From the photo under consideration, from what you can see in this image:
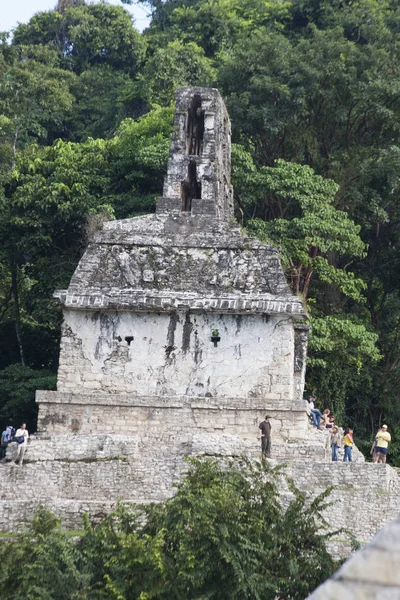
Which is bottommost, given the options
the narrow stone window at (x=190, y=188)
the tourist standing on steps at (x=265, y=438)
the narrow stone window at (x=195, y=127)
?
the tourist standing on steps at (x=265, y=438)

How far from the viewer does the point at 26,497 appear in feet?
57.4

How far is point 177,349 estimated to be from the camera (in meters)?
21.1

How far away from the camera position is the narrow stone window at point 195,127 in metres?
25.1

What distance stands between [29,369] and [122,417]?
982cm

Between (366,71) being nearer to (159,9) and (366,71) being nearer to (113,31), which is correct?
(113,31)

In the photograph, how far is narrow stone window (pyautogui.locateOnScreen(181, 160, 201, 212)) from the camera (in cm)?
2395

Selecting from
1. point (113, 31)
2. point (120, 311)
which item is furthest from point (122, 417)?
point (113, 31)

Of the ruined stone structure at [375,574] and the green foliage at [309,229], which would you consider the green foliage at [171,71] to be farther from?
the ruined stone structure at [375,574]

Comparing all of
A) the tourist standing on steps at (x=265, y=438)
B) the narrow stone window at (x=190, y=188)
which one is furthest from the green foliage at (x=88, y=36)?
the tourist standing on steps at (x=265, y=438)

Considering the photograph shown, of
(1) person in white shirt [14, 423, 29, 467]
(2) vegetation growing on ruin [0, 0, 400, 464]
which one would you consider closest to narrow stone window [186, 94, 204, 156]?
Answer: (2) vegetation growing on ruin [0, 0, 400, 464]

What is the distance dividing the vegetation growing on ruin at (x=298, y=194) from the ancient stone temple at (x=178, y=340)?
4.53 meters

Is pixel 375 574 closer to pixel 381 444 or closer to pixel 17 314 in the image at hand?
pixel 381 444

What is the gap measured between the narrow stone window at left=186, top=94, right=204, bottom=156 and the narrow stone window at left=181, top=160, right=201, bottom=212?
95cm

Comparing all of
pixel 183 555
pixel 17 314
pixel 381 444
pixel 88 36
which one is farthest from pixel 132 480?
pixel 88 36
